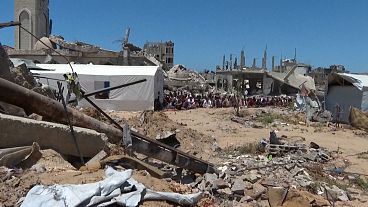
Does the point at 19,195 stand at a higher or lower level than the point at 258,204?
higher

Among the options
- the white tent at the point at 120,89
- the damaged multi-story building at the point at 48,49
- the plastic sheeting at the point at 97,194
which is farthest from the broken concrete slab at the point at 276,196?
the damaged multi-story building at the point at 48,49

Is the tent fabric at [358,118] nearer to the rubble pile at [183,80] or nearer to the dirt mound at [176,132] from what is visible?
the dirt mound at [176,132]

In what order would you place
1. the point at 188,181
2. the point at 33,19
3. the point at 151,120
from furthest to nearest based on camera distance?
1. the point at 33,19
2. the point at 151,120
3. the point at 188,181

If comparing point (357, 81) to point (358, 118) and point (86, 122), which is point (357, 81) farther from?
point (86, 122)

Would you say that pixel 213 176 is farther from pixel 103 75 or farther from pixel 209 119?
pixel 103 75

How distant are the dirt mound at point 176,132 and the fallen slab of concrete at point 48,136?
14.6 ft

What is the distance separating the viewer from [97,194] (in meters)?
4.25

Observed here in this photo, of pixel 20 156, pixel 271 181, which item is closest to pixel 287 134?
pixel 271 181

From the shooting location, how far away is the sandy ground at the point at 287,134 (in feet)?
43.5

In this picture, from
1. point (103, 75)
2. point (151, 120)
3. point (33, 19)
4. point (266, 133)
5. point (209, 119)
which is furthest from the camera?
point (33, 19)

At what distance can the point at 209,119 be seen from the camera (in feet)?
64.5

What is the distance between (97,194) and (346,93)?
20.3m

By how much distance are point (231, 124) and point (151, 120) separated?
5182mm

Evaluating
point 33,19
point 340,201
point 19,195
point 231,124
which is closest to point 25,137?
point 19,195
